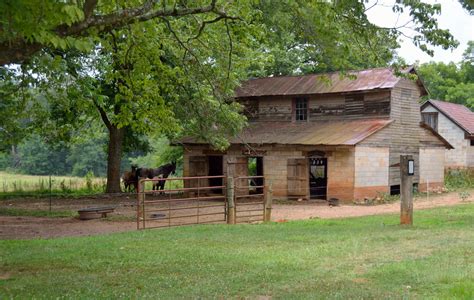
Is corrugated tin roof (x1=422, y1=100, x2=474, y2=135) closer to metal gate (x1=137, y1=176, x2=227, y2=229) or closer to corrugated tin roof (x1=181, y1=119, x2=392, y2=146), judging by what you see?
corrugated tin roof (x1=181, y1=119, x2=392, y2=146)

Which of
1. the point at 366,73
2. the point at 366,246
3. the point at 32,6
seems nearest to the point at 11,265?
the point at 32,6

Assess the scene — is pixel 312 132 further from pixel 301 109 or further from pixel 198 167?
pixel 198 167

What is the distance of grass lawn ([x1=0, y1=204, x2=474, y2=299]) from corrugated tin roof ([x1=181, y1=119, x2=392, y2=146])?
472 inches

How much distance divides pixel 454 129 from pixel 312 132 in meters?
15.5

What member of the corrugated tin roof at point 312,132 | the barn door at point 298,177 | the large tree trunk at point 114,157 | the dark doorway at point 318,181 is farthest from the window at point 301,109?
the large tree trunk at point 114,157

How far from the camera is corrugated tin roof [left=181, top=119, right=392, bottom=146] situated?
26.1m

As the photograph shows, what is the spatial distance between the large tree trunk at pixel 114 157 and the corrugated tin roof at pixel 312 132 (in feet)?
12.2

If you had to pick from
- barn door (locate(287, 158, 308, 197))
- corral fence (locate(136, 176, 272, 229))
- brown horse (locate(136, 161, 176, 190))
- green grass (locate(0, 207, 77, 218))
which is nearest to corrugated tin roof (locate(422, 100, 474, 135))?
barn door (locate(287, 158, 308, 197))

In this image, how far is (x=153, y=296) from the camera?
6.96m

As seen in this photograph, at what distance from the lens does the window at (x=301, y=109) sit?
30922 mm

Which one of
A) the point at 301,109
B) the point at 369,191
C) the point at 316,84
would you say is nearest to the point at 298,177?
the point at 369,191

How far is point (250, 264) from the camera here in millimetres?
9141

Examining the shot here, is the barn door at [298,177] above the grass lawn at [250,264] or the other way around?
above

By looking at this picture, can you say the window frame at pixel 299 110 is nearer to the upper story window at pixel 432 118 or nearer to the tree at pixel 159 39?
the tree at pixel 159 39
